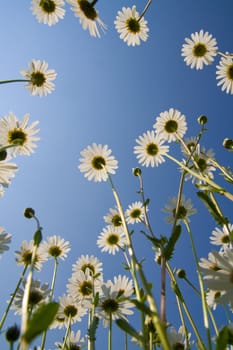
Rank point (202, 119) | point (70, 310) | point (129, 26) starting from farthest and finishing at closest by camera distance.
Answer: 1. point (129, 26)
2. point (202, 119)
3. point (70, 310)

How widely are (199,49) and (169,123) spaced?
908 mm

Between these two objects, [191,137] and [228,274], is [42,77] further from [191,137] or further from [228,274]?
[228,274]

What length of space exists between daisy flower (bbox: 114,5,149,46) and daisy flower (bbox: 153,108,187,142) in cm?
77

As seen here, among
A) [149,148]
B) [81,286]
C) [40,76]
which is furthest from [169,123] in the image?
[81,286]

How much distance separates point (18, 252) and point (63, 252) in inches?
29.0

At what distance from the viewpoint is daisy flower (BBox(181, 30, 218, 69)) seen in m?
3.75

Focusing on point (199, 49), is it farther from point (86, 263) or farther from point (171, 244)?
point (171, 244)

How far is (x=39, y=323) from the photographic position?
22.0 inches

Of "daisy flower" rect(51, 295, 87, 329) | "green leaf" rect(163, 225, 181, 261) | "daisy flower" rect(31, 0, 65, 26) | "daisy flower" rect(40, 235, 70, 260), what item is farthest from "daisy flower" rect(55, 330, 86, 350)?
"daisy flower" rect(31, 0, 65, 26)

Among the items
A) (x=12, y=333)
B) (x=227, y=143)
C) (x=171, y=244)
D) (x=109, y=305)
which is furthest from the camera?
(x=227, y=143)

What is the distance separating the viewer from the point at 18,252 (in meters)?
2.54

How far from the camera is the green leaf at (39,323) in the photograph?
0.55 m

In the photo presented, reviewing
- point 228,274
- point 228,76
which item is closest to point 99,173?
point 228,76

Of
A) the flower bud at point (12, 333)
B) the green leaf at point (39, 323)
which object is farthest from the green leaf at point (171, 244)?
the flower bud at point (12, 333)
